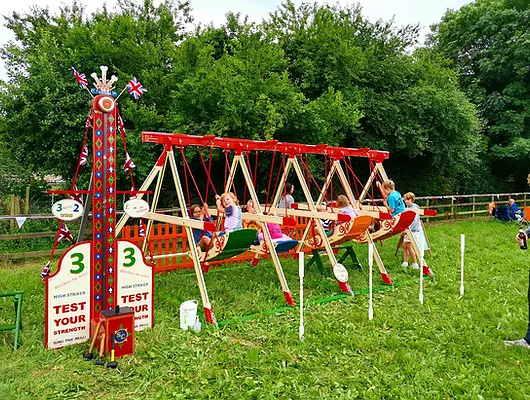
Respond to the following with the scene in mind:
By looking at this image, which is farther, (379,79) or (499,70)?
(499,70)

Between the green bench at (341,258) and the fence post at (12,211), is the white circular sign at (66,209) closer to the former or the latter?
the green bench at (341,258)

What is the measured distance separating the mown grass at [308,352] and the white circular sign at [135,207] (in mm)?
1261

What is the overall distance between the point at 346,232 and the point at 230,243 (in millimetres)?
1985

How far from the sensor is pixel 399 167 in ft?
53.2

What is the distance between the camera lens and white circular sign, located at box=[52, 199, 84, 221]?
396 cm

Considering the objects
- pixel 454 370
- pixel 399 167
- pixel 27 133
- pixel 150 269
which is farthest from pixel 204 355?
pixel 399 167

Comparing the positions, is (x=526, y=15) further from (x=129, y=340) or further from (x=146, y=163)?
(x=129, y=340)

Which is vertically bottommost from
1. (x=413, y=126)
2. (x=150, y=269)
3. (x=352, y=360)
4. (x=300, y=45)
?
(x=352, y=360)

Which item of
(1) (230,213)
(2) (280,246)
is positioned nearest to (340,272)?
(2) (280,246)

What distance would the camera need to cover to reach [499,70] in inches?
721

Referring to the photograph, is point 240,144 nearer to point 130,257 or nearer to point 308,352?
point 130,257

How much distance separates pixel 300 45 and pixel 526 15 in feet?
37.3

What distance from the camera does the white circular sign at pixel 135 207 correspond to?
442 cm

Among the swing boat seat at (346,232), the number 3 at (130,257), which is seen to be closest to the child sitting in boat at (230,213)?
the swing boat seat at (346,232)
